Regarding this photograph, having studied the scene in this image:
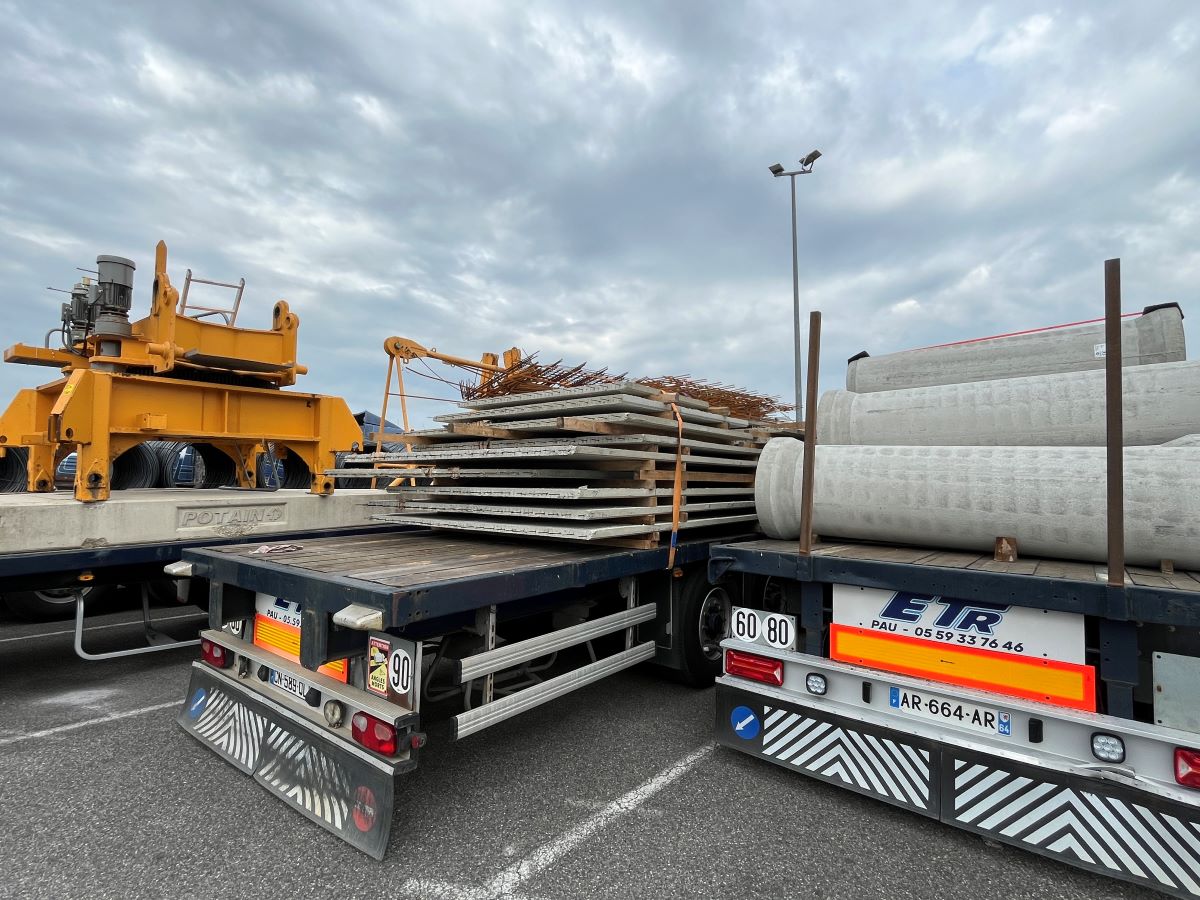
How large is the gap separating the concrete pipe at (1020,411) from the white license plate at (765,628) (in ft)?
5.06

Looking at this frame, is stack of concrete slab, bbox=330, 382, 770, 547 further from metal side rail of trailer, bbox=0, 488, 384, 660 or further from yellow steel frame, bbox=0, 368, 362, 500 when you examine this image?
yellow steel frame, bbox=0, 368, 362, 500

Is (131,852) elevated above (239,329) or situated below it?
below

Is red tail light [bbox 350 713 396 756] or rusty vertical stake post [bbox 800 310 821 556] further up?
rusty vertical stake post [bbox 800 310 821 556]

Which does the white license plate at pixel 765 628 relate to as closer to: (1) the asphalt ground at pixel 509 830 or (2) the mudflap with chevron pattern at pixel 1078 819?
(1) the asphalt ground at pixel 509 830

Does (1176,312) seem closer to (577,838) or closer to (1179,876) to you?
(1179,876)

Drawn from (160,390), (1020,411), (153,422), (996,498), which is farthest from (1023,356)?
(160,390)

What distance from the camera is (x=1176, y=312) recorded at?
3.82 metres

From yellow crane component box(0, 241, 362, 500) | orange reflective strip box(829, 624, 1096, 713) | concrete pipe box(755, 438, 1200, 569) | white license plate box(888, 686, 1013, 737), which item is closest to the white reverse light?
→ orange reflective strip box(829, 624, 1096, 713)

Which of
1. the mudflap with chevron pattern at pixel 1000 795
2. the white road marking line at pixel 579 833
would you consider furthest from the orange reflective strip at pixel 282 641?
the mudflap with chevron pattern at pixel 1000 795

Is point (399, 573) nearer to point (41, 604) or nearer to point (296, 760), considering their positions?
point (296, 760)

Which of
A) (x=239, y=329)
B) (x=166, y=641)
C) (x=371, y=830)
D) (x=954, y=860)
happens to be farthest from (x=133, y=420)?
(x=954, y=860)

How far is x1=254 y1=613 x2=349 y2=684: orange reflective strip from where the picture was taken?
310 cm

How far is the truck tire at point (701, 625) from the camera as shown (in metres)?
4.52

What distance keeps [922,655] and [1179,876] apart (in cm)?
112
